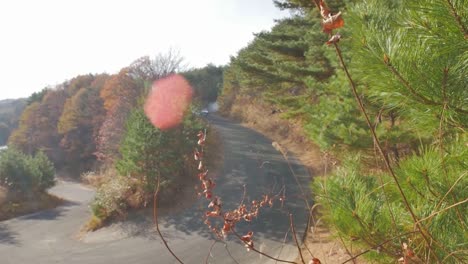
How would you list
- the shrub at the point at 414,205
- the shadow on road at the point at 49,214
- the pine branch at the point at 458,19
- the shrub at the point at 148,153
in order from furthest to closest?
the shadow on road at the point at 49,214
the shrub at the point at 148,153
the shrub at the point at 414,205
the pine branch at the point at 458,19

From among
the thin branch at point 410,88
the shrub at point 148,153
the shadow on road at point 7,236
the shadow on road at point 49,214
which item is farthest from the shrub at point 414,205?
the shadow on road at point 49,214

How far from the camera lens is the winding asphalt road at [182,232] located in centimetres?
916

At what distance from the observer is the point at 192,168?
614 inches

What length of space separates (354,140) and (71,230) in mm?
13079

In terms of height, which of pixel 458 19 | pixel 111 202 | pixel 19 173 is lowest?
pixel 111 202

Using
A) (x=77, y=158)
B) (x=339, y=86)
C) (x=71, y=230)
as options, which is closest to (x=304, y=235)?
(x=339, y=86)

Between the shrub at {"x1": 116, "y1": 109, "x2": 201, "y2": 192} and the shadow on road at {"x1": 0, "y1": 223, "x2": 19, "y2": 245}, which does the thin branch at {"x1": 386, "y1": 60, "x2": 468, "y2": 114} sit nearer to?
the shrub at {"x1": 116, "y1": 109, "x2": 201, "y2": 192}

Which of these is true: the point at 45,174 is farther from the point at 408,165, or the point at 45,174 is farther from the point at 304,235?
the point at 408,165

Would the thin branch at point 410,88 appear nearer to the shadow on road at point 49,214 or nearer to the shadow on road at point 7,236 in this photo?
the shadow on road at point 7,236

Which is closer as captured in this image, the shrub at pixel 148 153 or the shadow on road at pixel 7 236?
the shrub at pixel 148 153

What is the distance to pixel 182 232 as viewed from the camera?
36.4ft

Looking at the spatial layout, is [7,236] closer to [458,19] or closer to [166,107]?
[166,107]

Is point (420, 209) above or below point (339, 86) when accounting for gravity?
below

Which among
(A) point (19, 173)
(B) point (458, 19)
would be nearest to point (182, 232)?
(B) point (458, 19)
